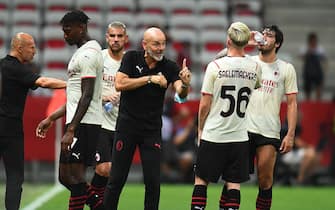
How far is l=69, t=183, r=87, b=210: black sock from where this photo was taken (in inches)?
463

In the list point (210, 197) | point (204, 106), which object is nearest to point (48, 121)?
point (204, 106)

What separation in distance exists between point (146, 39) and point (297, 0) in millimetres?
17170

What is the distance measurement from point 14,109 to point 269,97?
314 centimetres

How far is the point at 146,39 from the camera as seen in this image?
37.2ft

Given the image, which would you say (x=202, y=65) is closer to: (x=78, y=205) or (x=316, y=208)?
(x=316, y=208)

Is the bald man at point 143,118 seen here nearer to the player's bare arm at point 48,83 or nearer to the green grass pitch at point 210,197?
the player's bare arm at point 48,83

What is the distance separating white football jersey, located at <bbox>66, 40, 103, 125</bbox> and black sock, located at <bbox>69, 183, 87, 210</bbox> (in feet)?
2.45

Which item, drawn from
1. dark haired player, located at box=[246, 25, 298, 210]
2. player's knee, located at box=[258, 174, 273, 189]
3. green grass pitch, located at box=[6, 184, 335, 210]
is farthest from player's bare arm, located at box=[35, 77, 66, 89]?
green grass pitch, located at box=[6, 184, 335, 210]

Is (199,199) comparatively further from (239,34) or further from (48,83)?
(48,83)

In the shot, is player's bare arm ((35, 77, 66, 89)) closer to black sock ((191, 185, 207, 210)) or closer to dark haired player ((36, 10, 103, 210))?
dark haired player ((36, 10, 103, 210))

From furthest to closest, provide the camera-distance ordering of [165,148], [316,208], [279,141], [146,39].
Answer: [165,148] < [316,208] < [279,141] < [146,39]

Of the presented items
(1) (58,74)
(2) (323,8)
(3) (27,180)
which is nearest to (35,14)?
(1) (58,74)

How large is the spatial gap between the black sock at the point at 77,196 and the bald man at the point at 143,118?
313 millimetres

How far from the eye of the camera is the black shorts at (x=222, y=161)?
11.4 m
